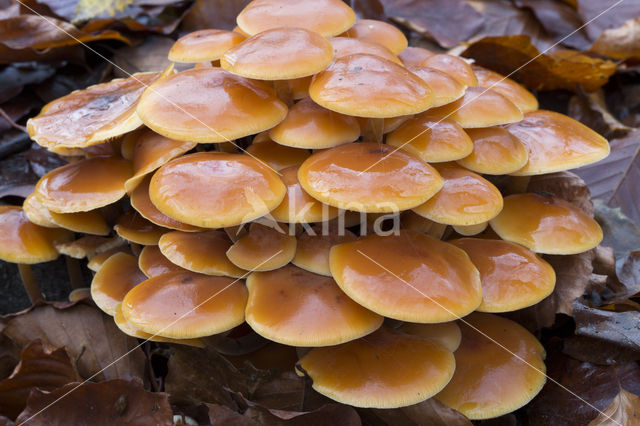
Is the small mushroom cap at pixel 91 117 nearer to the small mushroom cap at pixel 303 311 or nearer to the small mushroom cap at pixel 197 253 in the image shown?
the small mushroom cap at pixel 197 253

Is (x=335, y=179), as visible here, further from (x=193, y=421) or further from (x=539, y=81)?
(x=539, y=81)

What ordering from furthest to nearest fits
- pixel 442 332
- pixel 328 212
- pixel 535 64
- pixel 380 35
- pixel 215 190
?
pixel 535 64 → pixel 380 35 → pixel 442 332 → pixel 328 212 → pixel 215 190

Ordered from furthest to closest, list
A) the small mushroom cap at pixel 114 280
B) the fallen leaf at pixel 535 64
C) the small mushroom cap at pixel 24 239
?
the fallen leaf at pixel 535 64 → the small mushroom cap at pixel 24 239 → the small mushroom cap at pixel 114 280

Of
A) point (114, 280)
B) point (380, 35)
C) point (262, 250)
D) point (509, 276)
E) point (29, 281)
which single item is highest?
point (380, 35)

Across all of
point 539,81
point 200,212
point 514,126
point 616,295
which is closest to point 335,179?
point 200,212

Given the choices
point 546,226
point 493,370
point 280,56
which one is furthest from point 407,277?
point 280,56

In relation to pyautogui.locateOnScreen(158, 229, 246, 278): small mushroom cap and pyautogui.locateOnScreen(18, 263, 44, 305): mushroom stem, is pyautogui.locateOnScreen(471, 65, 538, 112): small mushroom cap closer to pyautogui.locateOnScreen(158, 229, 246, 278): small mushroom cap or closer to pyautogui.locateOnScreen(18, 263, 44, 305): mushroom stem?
pyautogui.locateOnScreen(158, 229, 246, 278): small mushroom cap

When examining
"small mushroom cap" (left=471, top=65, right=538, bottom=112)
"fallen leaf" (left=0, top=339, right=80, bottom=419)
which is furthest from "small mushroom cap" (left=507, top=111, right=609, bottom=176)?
"fallen leaf" (left=0, top=339, right=80, bottom=419)

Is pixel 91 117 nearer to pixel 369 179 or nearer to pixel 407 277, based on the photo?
pixel 369 179

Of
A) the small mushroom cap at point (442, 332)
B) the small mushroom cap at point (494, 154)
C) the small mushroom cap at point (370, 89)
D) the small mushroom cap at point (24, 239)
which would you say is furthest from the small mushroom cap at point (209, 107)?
the small mushroom cap at point (442, 332)
